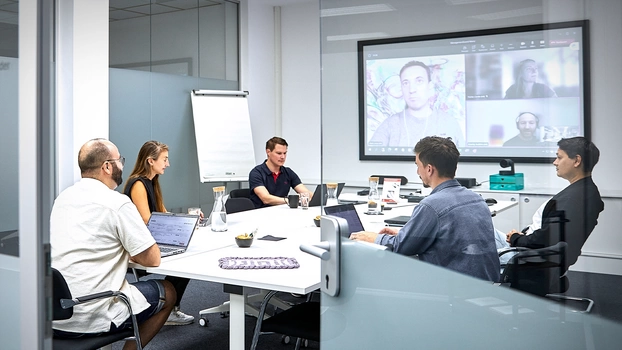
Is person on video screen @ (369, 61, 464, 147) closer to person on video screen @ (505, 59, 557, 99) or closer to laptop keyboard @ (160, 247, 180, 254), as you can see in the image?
person on video screen @ (505, 59, 557, 99)

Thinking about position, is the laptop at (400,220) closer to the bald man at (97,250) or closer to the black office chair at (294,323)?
the black office chair at (294,323)

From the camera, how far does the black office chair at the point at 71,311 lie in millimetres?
2562

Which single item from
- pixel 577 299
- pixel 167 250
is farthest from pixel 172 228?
pixel 577 299

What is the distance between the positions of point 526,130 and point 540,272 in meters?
0.28

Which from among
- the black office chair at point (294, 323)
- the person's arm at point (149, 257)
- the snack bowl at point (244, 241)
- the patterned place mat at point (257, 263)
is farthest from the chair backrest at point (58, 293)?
the snack bowl at point (244, 241)

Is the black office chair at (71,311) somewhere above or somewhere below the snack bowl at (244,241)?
below

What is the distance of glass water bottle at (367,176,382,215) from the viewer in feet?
5.08

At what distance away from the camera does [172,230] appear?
345 cm

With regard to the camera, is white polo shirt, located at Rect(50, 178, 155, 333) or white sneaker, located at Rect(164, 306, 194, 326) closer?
white polo shirt, located at Rect(50, 178, 155, 333)

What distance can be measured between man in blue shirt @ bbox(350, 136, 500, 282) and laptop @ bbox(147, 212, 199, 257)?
2.00 m

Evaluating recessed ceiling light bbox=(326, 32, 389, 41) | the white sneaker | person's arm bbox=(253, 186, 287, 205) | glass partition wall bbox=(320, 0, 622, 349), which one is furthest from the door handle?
person's arm bbox=(253, 186, 287, 205)

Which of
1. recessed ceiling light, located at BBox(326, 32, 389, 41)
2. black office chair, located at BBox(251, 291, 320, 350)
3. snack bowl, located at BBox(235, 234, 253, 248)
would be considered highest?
recessed ceiling light, located at BBox(326, 32, 389, 41)

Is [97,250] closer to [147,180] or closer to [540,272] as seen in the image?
[147,180]

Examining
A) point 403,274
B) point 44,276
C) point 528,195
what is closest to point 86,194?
point 44,276
